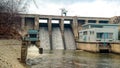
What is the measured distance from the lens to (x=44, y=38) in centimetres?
9088

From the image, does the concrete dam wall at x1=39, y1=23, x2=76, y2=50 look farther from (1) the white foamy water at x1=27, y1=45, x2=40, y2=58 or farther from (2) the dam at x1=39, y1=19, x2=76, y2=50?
(1) the white foamy water at x1=27, y1=45, x2=40, y2=58

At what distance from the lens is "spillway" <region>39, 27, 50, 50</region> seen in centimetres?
8684

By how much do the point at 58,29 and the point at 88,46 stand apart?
23.5 meters

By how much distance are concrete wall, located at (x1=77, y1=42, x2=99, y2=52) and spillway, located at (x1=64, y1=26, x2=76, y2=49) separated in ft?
9.54

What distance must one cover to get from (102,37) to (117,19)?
81.1 ft

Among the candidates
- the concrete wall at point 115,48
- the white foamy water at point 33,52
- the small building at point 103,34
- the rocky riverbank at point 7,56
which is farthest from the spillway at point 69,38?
the rocky riverbank at point 7,56

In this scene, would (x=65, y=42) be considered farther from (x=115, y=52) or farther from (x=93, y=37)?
(x=115, y=52)

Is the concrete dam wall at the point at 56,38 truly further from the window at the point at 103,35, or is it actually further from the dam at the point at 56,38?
the window at the point at 103,35

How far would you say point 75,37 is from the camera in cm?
9431

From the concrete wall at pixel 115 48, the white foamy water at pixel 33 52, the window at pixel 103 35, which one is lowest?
the white foamy water at pixel 33 52

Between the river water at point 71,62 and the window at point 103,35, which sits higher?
the window at point 103,35

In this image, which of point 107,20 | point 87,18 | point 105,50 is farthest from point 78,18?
point 105,50

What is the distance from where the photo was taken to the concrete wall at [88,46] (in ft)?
228

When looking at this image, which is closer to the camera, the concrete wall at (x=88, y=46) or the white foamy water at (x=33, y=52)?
the white foamy water at (x=33, y=52)
